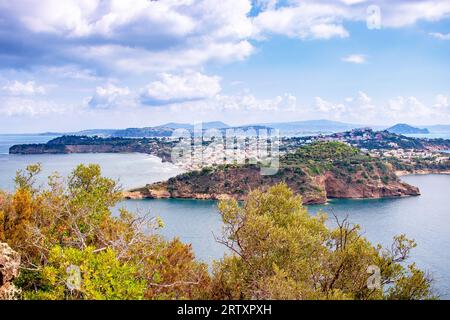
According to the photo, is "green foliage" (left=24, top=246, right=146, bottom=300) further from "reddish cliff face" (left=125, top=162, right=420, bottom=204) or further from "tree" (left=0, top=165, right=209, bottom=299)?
"reddish cliff face" (left=125, top=162, right=420, bottom=204)

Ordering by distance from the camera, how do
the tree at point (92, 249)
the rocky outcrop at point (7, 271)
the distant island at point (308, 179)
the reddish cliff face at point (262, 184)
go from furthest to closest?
1. the reddish cliff face at point (262, 184)
2. the distant island at point (308, 179)
3. the tree at point (92, 249)
4. the rocky outcrop at point (7, 271)

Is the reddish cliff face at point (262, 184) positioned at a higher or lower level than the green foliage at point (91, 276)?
lower

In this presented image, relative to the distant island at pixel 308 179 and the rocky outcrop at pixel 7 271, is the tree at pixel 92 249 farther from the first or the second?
the distant island at pixel 308 179

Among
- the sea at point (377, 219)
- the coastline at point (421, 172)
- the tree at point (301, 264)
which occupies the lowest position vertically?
the sea at point (377, 219)

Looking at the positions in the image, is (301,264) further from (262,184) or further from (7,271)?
(262,184)

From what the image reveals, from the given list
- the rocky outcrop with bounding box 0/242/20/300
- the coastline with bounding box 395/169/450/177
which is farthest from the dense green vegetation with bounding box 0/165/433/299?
the coastline with bounding box 395/169/450/177

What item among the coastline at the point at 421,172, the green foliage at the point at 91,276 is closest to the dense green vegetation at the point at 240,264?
the green foliage at the point at 91,276

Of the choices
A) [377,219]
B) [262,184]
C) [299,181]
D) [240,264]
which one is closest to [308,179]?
[299,181]

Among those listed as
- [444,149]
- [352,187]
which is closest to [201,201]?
[352,187]

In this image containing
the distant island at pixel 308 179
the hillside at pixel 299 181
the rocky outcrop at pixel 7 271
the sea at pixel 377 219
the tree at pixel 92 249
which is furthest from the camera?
the hillside at pixel 299 181
